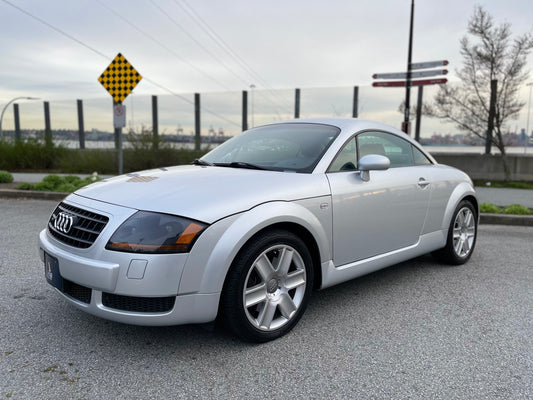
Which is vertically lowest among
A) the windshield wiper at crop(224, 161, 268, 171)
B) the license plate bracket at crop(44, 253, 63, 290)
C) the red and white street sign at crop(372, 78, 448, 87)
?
the license plate bracket at crop(44, 253, 63, 290)

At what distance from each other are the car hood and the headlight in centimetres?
6

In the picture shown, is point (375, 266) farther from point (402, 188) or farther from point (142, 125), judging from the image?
point (142, 125)

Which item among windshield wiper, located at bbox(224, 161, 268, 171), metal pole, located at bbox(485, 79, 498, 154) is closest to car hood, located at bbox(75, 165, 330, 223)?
windshield wiper, located at bbox(224, 161, 268, 171)

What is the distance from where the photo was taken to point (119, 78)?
9.96 metres

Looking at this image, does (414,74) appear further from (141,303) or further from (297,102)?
(141,303)

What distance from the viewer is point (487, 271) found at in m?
4.54

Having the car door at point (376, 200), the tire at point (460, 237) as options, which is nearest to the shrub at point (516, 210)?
the tire at point (460, 237)

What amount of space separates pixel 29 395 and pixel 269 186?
→ 179 cm

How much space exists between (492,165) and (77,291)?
1515 centimetres

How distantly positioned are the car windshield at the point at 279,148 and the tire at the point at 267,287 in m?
0.70

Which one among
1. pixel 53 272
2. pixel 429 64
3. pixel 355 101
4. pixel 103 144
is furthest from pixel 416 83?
pixel 53 272

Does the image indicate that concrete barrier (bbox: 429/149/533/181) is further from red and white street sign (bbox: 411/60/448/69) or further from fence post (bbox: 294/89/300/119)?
fence post (bbox: 294/89/300/119)

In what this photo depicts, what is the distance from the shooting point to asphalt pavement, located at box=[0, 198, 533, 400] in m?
2.32

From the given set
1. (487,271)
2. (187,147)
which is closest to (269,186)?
(487,271)
